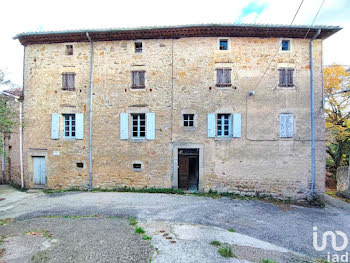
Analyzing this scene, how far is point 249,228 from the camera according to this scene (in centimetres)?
581

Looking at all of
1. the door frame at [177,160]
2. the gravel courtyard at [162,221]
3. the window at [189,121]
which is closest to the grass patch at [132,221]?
the gravel courtyard at [162,221]

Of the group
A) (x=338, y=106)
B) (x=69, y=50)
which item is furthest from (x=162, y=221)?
(x=338, y=106)

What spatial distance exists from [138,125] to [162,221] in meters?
5.11

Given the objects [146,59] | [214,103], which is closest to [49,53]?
[146,59]

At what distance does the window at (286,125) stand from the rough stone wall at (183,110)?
25cm

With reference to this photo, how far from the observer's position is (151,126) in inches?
366

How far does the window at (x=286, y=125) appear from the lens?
902 cm

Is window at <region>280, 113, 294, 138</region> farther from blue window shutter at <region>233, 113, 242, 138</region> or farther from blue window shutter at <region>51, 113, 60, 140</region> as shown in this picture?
blue window shutter at <region>51, 113, 60, 140</region>

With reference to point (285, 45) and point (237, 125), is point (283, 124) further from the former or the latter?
point (285, 45)

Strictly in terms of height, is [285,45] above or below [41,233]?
above

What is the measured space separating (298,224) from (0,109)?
1118 centimetres

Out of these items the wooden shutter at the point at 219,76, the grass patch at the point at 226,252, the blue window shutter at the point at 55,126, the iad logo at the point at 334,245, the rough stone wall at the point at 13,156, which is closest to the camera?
the grass patch at the point at 226,252

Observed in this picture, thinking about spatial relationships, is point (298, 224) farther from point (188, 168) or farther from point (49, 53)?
point (49, 53)

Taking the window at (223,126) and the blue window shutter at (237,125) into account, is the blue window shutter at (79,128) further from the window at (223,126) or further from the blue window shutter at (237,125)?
the blue window shutter at (237,125)
